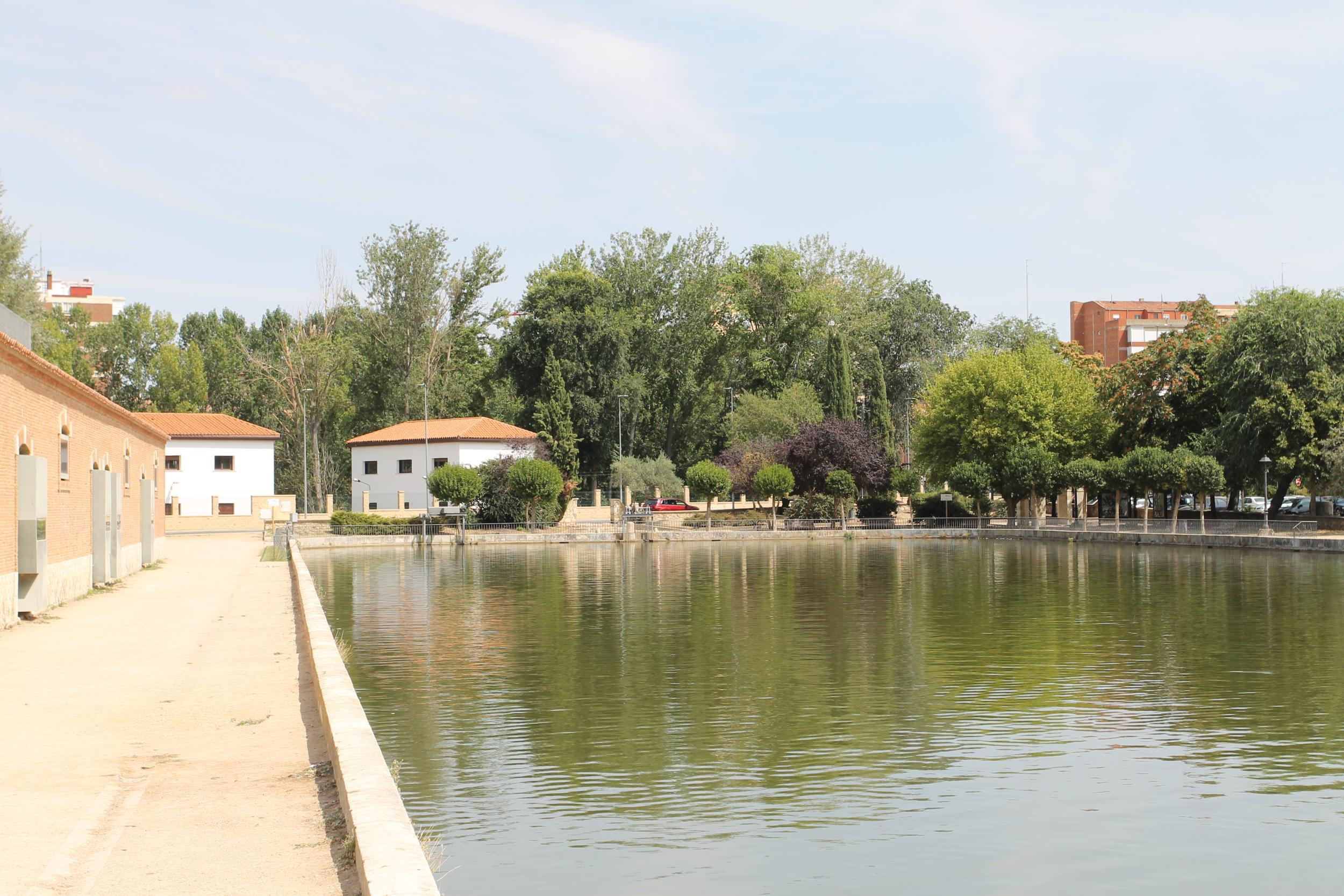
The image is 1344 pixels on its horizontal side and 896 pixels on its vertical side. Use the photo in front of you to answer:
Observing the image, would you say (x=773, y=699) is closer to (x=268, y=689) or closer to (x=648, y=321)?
(x=268, y=689)

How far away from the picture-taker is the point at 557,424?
72.5 m

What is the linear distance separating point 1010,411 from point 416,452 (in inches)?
1305

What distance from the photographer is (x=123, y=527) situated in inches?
1270

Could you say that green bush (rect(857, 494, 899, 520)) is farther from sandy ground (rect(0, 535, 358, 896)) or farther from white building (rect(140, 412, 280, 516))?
sandy ground (rect(0, 535, 358, 896))

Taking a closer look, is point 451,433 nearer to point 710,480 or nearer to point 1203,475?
point 710,480

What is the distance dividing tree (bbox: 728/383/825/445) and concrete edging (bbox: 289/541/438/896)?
64297 millimetres

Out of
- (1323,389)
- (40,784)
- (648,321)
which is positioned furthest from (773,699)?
(648,321)

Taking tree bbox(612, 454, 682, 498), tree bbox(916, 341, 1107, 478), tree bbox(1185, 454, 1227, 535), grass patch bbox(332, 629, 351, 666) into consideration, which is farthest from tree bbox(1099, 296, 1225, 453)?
grass patch bbox(332, 629, 351, 666)

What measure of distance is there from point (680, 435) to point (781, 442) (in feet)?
59.6

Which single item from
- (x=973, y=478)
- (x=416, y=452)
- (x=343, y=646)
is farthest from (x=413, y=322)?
(x=343, y=646)

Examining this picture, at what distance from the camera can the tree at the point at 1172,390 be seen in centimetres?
5809

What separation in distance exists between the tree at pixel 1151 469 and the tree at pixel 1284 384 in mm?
2349

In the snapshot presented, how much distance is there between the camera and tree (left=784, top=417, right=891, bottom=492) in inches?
2650

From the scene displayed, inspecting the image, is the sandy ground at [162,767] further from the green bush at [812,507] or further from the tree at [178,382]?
the tree at [178,382]
